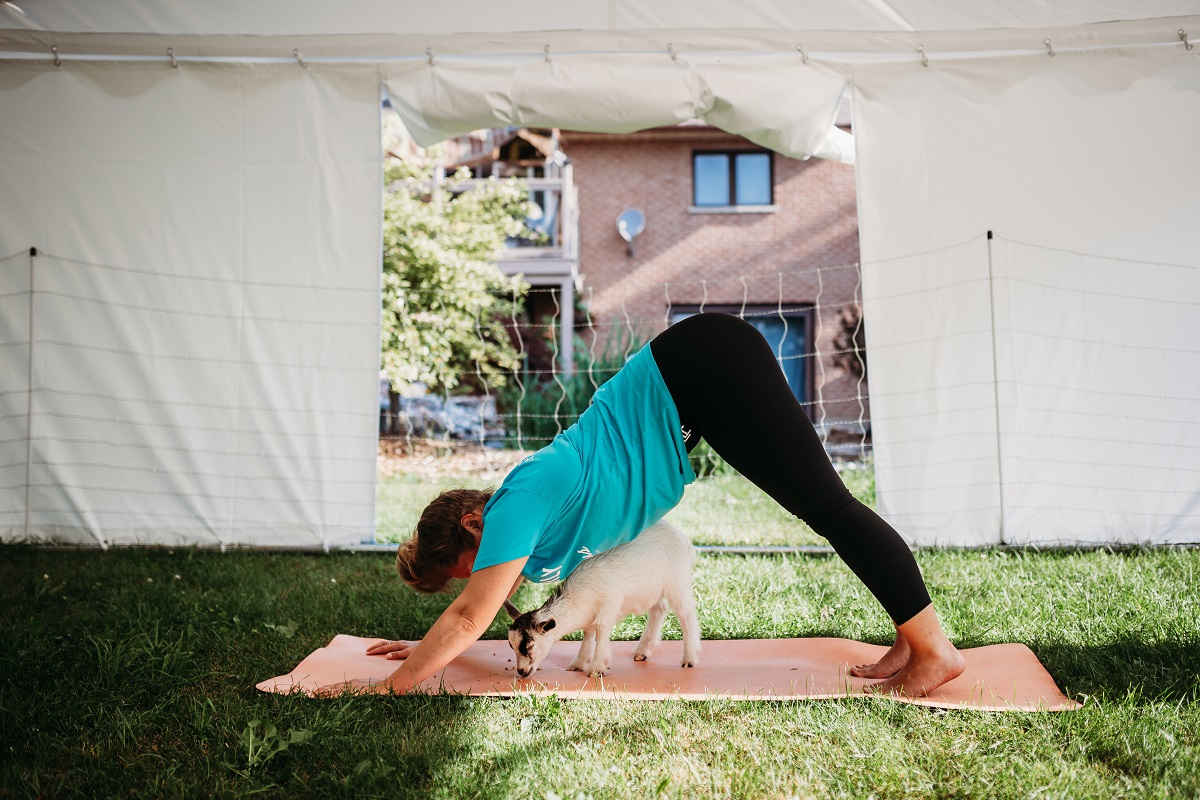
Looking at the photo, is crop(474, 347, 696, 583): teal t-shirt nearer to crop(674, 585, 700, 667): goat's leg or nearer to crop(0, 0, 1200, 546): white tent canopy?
crop(674, 585, 700, 667): goat's leg

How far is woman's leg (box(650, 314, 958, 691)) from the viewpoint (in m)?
1.83

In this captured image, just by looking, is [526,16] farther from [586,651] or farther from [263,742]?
[263,742]

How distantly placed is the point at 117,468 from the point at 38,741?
245 cm

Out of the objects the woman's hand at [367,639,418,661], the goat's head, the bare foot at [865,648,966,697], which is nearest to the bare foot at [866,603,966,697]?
the bare foot at [865,648,966,697]

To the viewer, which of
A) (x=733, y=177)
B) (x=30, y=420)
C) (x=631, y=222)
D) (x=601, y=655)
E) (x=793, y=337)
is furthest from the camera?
(x=793, y=337)

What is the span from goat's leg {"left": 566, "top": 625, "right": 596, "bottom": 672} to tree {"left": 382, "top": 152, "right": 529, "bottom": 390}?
6.20 m

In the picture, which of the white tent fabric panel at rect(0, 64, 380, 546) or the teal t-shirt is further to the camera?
the white tent fabric panel at rect(0, 64, 380, 546)

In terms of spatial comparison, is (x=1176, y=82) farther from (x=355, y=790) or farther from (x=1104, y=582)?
(x=355, y=790)

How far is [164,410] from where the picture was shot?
389cm

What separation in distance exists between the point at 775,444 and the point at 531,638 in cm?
73

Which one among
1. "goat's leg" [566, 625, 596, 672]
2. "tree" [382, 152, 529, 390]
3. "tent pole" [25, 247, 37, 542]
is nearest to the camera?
"goat's leg" [566, 625, 596, 672]

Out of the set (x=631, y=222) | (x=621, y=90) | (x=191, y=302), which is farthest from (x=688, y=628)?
(x=631, y=222)

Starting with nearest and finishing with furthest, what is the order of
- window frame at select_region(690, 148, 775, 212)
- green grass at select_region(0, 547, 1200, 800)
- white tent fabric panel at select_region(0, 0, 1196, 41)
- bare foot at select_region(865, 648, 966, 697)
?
green grass at select_region(0, 547, 1200, 800), bare foot at select_region(865, 648, 966, 697), white tent fabric panel at select_region(0, 0, 1196, 41), window frame at select_region(690, 148, 775, 212)

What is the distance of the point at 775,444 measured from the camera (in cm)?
186
